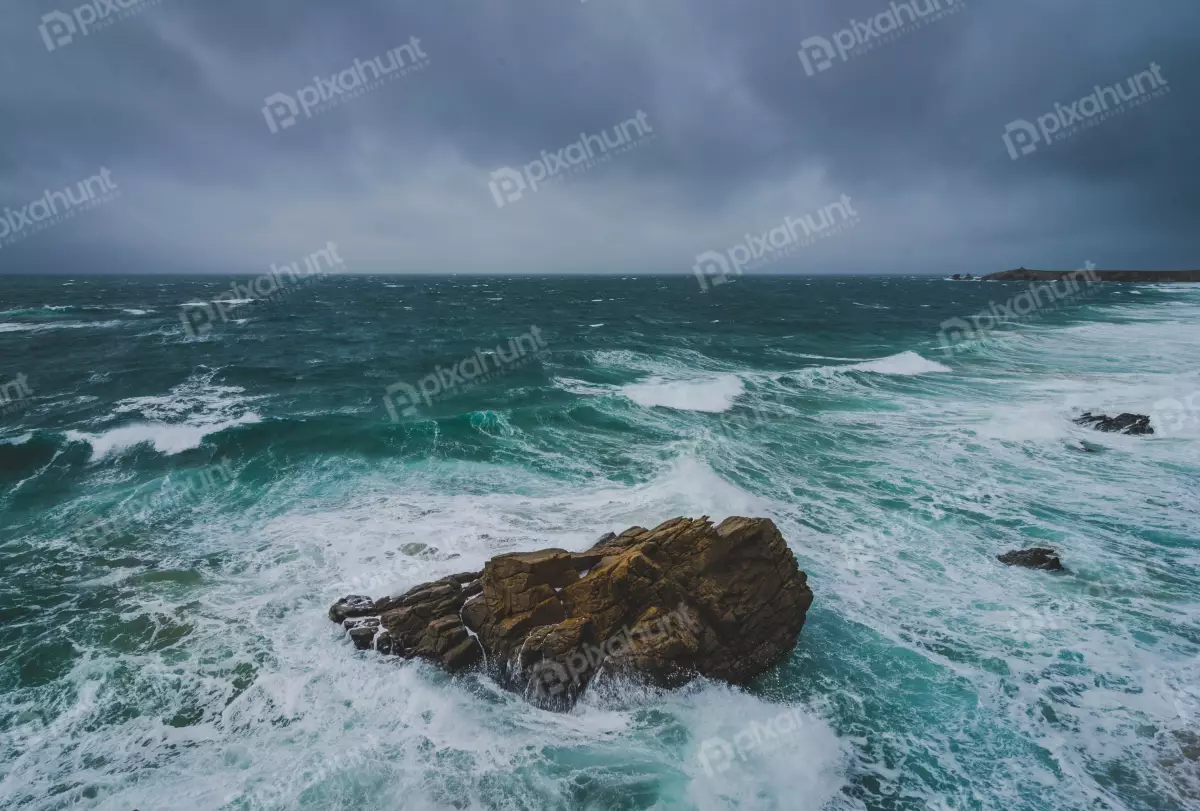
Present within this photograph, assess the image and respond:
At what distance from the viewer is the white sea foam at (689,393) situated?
1095 inches

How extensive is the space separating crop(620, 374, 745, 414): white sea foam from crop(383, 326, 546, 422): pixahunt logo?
32.8 feet

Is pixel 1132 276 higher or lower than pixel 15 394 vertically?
lower

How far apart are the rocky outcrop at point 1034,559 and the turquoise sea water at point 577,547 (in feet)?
1.27

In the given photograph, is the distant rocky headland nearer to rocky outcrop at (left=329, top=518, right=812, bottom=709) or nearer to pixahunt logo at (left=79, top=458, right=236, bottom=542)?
rocky outcrop at (left=329, top=518, right=812, bottom=709)

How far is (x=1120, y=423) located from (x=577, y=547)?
2557cm

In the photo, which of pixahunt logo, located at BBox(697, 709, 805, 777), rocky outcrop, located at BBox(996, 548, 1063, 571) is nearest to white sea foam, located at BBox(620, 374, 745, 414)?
rocky outcrop, located at BBox(996, 548, 1063, 571)

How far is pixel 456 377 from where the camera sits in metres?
33.8

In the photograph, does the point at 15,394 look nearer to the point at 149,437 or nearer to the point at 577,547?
the point at 149,437

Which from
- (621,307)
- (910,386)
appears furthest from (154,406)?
(621,307)

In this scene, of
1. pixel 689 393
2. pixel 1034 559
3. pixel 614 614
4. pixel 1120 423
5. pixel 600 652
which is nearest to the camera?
pixel 600 652

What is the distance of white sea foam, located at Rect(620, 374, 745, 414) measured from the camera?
2781cm

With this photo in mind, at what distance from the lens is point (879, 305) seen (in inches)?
3698

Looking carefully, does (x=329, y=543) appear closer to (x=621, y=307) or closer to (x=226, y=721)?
(x=226, y=721)

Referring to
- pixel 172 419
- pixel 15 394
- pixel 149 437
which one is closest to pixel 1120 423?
pixel 149 437
